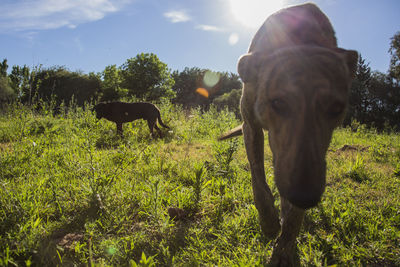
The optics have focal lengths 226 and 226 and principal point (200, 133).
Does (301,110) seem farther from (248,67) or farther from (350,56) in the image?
(350,56)

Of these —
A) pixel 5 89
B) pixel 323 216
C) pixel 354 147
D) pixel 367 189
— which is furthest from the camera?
pixel 5 89

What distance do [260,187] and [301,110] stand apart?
3.13 feet

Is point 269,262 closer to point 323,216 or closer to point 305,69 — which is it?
point 323,216

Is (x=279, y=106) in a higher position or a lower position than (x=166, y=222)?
higher

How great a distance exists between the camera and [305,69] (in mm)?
1426

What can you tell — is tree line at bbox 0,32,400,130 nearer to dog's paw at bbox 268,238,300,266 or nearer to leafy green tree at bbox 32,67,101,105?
leafy green tree at bbox 32,67,101,105

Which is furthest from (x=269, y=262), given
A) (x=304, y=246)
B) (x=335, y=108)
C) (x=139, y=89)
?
(x=139, y=89)

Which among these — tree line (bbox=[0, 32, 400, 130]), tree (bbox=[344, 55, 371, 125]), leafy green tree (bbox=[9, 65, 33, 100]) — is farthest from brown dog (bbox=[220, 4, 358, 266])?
tree (bbox=[344, 55, 371, 125])

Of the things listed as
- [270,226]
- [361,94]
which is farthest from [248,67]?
[361,94]

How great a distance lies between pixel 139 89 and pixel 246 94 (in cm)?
2905

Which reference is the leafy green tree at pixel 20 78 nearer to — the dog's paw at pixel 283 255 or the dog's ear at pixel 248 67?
the dog's ear at pixel 248 67

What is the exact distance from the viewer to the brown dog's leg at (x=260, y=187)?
1.92m

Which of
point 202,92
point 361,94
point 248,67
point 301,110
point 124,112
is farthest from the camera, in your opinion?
point 202,92

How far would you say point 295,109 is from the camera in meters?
1.37
